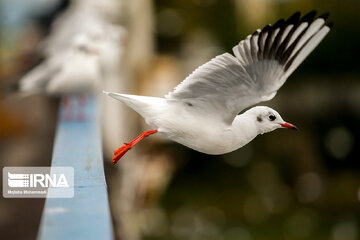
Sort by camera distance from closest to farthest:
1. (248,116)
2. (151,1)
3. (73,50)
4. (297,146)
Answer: (248,116), (73,50), (151,1), (297,146)

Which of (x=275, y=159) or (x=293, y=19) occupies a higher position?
(x=293, y=19)

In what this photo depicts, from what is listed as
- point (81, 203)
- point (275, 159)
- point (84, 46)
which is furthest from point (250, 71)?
point (275, 159)

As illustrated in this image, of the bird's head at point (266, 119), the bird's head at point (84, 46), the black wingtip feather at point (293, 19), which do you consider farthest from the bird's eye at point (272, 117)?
the bird's head at point (84, 46)

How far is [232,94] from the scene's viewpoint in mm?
1082

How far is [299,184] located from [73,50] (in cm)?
336

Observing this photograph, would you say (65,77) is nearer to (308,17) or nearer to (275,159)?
(308,17)

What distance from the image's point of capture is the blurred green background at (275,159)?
198 inches

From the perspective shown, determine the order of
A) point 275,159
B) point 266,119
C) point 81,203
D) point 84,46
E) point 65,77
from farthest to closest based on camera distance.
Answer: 1. point 275,159
2. point 84,46
3. point 65,77
4. point 266,119
5. point 81,203

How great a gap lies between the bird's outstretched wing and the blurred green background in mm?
3760

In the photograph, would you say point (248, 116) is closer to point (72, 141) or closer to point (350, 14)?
point (72, 141)

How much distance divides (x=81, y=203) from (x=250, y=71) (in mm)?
343

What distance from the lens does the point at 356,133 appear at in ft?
17.4

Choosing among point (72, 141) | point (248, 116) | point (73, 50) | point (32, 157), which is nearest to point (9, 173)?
point (72, 141)

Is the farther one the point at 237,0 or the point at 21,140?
the point at 237,0
